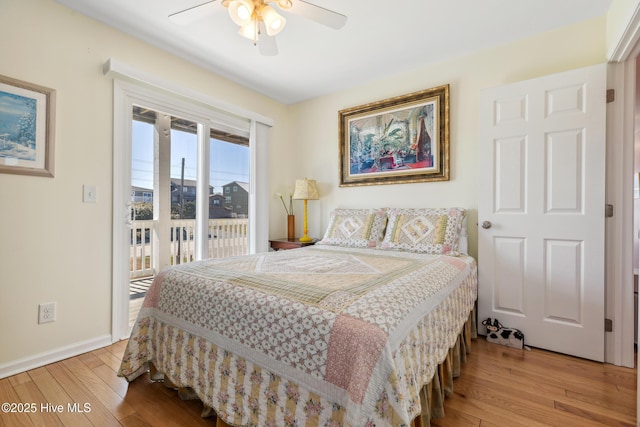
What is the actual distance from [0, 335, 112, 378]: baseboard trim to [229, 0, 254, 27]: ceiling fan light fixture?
2.43 metres

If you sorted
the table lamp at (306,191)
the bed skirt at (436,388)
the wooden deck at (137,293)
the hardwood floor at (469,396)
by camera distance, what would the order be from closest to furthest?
the bed skirt at (436,388), the hardwood floor at (469,396), the wooden deck at (137,293), the table lamp at (306,191)

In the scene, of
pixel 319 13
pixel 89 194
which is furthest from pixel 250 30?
pixel 89 194

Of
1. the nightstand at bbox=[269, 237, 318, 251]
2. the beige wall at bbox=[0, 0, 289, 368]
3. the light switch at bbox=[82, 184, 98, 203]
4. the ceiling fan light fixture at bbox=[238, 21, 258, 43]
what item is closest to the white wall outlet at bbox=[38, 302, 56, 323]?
the beige wall at bbox=[0, 0, 289, 368]

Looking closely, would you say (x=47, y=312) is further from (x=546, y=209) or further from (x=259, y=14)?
(x=546, y=209)

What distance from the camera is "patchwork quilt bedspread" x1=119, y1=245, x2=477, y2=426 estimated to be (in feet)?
3.09

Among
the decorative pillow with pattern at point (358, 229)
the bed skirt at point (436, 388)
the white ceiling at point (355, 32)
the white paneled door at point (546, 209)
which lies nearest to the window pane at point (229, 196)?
the white ceiling at point (355, 32)

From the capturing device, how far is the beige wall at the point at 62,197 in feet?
5.95

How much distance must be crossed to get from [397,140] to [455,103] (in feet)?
2.00

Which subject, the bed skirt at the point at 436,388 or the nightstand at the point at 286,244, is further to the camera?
the nightstand at the point at 286,244

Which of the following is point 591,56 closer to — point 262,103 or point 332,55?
point 332,55

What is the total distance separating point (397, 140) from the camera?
299 centimetres

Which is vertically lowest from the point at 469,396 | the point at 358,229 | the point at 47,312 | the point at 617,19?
the point at 469,396

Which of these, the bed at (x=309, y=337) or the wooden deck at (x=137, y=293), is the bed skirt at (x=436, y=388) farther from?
the wooden deck at (x=137, y=293)

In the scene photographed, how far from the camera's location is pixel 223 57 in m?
2.72
